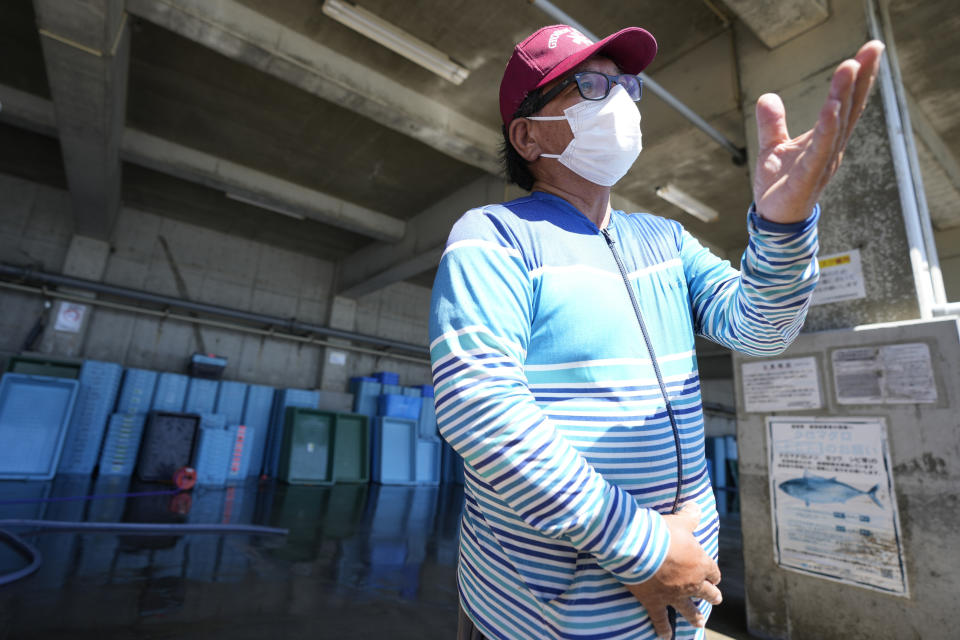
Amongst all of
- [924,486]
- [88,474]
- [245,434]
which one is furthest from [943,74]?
[88,474]

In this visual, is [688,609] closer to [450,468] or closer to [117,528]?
[117,528]

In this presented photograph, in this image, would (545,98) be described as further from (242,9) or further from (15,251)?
(15,251)

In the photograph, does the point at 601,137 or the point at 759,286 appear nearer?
the point at 759,286

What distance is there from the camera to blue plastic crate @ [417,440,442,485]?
9727 millimetres

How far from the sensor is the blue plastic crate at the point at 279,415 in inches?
338

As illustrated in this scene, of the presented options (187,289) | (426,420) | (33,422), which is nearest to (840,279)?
(426,420)

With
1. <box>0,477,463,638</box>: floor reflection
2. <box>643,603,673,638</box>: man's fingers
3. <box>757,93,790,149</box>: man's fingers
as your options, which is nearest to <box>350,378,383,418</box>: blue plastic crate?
<box>0,477,463,638</box>: floor reflection

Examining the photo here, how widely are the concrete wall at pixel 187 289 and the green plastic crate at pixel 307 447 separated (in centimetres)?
157

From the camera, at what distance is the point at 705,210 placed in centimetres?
744

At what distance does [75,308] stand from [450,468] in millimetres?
7521

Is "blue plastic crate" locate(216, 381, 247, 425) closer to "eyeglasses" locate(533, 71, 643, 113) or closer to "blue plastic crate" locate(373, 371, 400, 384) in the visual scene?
"blue plastic crate" locate(373, 371, 400, 384)

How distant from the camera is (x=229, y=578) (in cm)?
272

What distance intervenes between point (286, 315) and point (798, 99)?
9.51m

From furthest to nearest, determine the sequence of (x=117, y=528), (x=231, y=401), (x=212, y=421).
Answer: (x=231, y=401) < (x=212, y=421) < (x=117, y=528)
